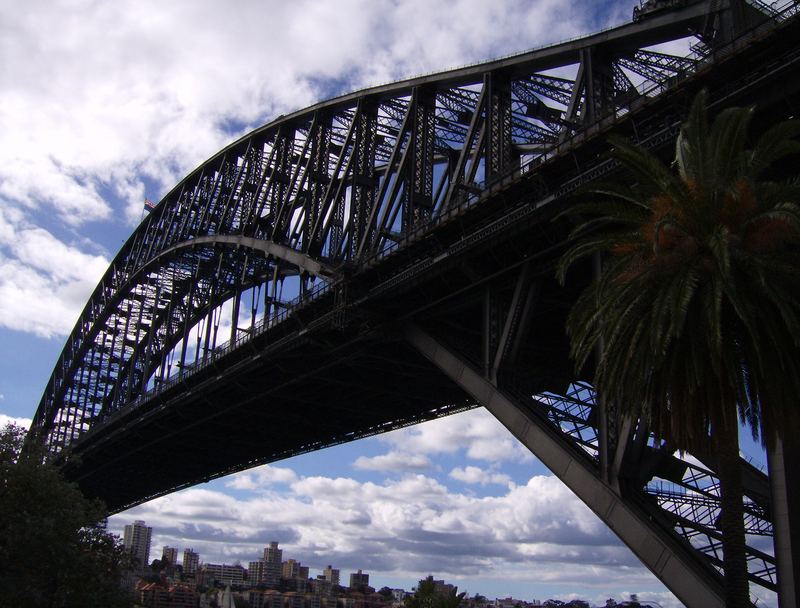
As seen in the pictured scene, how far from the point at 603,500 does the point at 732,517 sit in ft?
20.3

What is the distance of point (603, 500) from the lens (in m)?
23.2

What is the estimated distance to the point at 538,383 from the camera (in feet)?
124

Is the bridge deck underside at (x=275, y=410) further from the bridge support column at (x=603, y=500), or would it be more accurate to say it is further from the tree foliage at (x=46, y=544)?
the tree foliage at (x=46, y=544)

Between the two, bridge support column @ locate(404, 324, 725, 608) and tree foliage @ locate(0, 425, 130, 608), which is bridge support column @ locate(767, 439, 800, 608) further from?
tree foliage @ locate(0, 425, 130, 608)

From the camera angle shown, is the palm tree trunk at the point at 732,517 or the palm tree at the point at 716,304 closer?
the palm tree at the point at 716,304

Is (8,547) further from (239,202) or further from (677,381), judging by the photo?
(239,202)

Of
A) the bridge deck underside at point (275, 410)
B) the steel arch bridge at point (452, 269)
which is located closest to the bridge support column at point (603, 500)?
the steel arch bridge at point (452, 269)

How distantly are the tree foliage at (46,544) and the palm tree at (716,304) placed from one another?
18.7 meters

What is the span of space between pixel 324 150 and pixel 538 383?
69.0 feet

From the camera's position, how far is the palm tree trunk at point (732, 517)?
55.5 feet

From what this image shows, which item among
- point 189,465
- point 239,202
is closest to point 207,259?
point 239,202

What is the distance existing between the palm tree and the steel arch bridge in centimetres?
169

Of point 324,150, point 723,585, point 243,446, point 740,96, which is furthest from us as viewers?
point 243,446

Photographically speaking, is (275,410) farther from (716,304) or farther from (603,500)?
(716,304)
